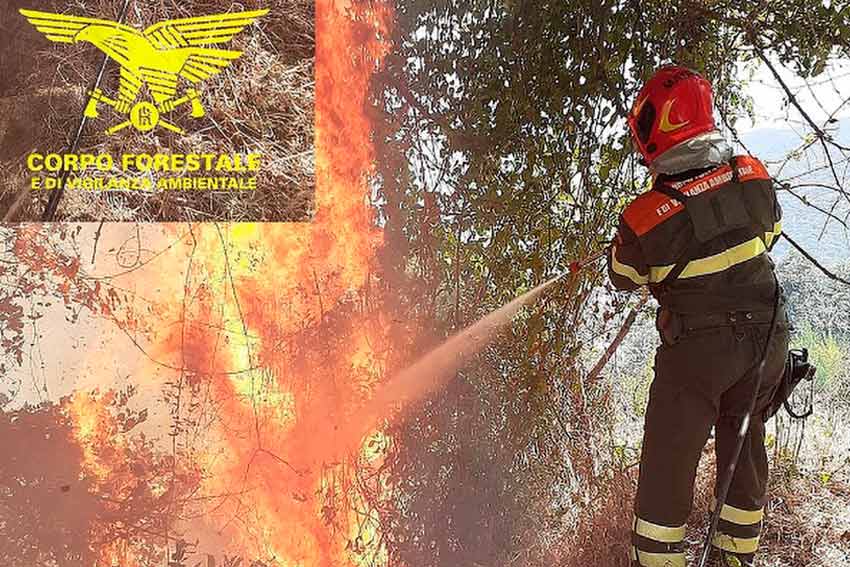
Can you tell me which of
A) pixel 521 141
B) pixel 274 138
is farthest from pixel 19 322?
pixel 521 141

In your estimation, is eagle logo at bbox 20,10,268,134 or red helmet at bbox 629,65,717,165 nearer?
red helmet at bbox 629,65,717,165

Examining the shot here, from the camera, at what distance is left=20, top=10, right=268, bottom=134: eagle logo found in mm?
3080

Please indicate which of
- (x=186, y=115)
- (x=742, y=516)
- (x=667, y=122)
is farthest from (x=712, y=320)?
(x=186, y=115)

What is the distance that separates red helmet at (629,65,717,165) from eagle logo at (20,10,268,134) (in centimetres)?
163

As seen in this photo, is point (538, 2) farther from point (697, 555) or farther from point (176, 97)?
point (697, 555)

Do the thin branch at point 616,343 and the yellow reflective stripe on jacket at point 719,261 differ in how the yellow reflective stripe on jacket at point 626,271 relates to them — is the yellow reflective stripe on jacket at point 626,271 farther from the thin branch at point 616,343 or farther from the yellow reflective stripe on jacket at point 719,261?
the thin branch at point 616,343

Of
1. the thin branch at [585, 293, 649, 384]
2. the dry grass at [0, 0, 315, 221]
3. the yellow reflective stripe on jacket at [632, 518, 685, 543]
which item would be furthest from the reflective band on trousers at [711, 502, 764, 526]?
the dry grass at [0, 0, 315, 221]

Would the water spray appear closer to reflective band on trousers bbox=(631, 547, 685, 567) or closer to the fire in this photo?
the fire

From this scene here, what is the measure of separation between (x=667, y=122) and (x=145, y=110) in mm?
2100

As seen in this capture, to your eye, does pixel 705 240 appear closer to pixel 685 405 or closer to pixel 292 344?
pixel 685 405

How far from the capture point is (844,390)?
14.6 feet

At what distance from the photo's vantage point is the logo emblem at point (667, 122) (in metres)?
2.92

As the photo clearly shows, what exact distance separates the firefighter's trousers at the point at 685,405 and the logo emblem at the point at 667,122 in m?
0.77

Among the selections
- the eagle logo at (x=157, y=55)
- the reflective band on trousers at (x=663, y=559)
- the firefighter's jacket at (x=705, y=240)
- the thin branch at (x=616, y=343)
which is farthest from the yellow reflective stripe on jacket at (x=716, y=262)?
the eagle logo at (x=157, y=55)
